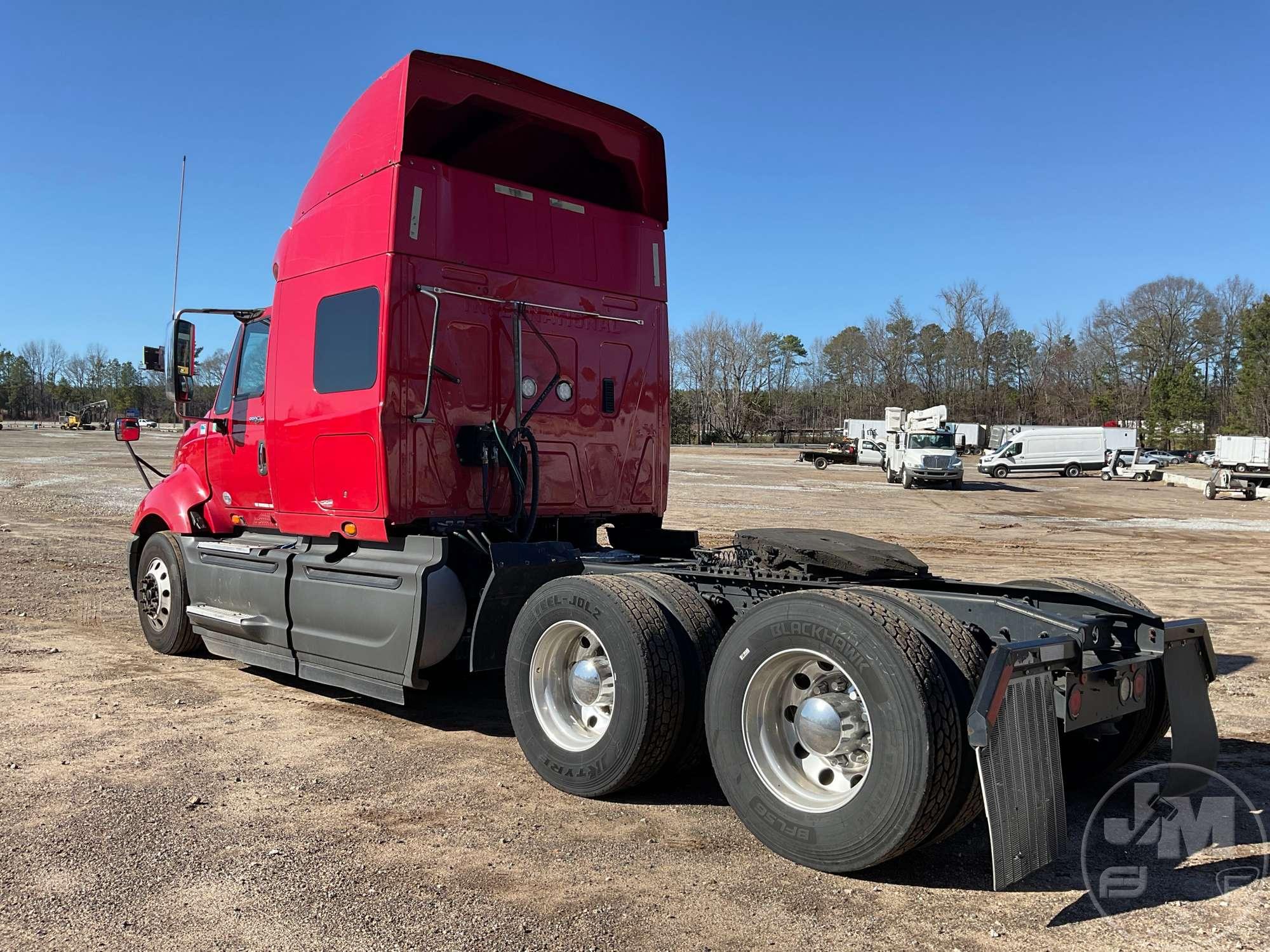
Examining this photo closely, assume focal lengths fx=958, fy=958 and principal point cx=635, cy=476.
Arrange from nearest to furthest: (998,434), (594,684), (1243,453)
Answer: (594,684), (1243,453), (998,434)

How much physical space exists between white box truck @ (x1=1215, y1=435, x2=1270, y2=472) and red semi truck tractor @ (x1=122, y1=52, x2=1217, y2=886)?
3522 centimetres

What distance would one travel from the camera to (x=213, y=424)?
302 inches

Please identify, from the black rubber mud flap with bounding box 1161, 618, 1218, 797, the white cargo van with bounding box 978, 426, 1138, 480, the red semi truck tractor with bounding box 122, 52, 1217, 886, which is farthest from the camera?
the white cargo van with bounding box 978, 426, 1138, 480

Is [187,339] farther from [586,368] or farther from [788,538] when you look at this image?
[788,538]

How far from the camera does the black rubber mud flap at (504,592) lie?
17.8 feet

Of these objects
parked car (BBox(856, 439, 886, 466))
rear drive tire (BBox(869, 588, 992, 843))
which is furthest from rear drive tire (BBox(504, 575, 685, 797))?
parked car (BBox(856, 439, 886, 466))

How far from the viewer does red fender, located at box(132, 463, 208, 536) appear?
783 cm

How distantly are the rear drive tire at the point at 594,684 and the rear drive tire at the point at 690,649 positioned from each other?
37mm

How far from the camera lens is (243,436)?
726 cm

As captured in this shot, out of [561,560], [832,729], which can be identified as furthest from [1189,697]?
[561,560]

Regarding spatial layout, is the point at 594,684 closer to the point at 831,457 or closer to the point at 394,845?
the point at 394,845

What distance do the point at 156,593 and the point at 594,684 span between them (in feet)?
16.2

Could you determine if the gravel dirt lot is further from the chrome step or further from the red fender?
the red fender

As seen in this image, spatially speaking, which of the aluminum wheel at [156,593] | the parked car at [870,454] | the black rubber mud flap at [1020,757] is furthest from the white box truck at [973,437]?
the black rubber mud flap at [1020,757]
